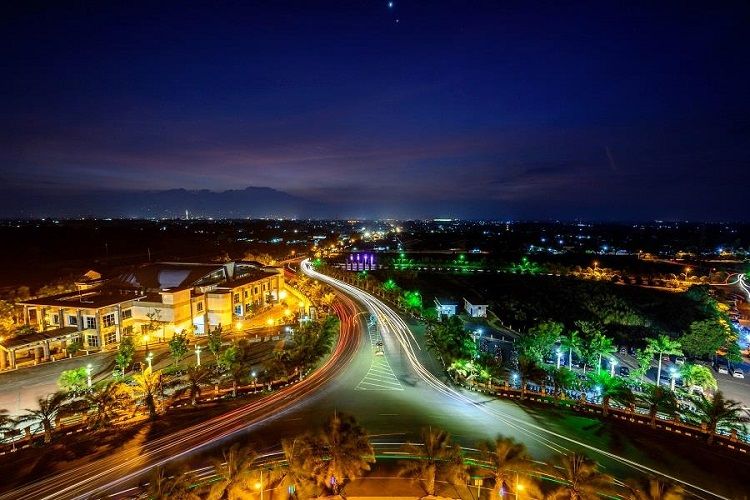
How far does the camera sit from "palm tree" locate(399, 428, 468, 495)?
14.5 metres

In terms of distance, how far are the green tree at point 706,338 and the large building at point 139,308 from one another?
43.3 metres

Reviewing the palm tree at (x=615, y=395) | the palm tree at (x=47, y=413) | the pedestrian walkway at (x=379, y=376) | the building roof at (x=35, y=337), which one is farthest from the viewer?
the building roof at (x=35, y=337)

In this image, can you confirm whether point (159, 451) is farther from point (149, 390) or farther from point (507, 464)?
point (507, 464)

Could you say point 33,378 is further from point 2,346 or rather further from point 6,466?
point 6,466

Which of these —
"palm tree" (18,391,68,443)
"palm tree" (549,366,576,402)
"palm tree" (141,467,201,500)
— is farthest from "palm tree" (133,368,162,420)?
"palm tree" (549,366,576,402)

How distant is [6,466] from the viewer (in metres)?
17.1

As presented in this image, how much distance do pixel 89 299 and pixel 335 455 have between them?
32.5 m

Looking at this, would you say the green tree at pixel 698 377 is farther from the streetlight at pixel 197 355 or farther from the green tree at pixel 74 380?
the green tree at pixel 74 380

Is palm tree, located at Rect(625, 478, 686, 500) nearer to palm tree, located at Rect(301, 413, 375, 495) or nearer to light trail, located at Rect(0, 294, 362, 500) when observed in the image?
palm tree, located at Rect(301, 413, 375, 495)

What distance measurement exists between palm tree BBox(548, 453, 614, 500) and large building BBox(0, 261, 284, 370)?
33628 millimetres

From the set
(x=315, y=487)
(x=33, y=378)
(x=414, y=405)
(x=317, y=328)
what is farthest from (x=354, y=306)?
(x=315, y=487)

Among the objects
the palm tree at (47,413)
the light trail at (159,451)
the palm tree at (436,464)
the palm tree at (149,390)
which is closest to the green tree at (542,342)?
the light trail at (159,451)

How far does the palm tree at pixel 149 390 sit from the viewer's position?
2155cm

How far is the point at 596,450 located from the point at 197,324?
3570cm
